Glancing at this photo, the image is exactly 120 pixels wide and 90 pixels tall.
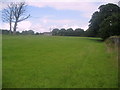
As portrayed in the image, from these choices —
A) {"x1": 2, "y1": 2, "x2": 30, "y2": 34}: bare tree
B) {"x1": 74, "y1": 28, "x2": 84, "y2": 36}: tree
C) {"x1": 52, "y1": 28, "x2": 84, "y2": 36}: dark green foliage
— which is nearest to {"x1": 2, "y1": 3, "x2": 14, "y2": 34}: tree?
{"x1": 2, "y1": 2, "x2": 30, "y2": 34}: bare tree

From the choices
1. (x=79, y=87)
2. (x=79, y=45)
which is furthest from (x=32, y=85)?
(x=79, y=45)

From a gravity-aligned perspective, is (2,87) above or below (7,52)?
below

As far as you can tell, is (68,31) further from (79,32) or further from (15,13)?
(15,13)

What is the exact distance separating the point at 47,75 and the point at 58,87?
0.38 m

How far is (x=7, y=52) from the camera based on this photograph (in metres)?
2.82

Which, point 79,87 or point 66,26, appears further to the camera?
point 66,26

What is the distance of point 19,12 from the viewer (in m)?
2.09

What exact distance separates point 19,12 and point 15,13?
0.26 ft

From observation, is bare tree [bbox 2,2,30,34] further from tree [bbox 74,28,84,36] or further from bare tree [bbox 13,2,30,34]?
tree [bbox 74,28,84,36]

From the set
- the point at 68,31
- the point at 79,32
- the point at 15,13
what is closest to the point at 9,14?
the point at 15,13

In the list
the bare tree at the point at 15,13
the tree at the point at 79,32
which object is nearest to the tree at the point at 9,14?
the bare tree at the point at 15,13

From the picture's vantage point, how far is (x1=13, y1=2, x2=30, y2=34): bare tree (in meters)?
2.02

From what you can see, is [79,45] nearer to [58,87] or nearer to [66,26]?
[66,26]

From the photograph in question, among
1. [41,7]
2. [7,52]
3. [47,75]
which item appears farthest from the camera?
[7,52]
